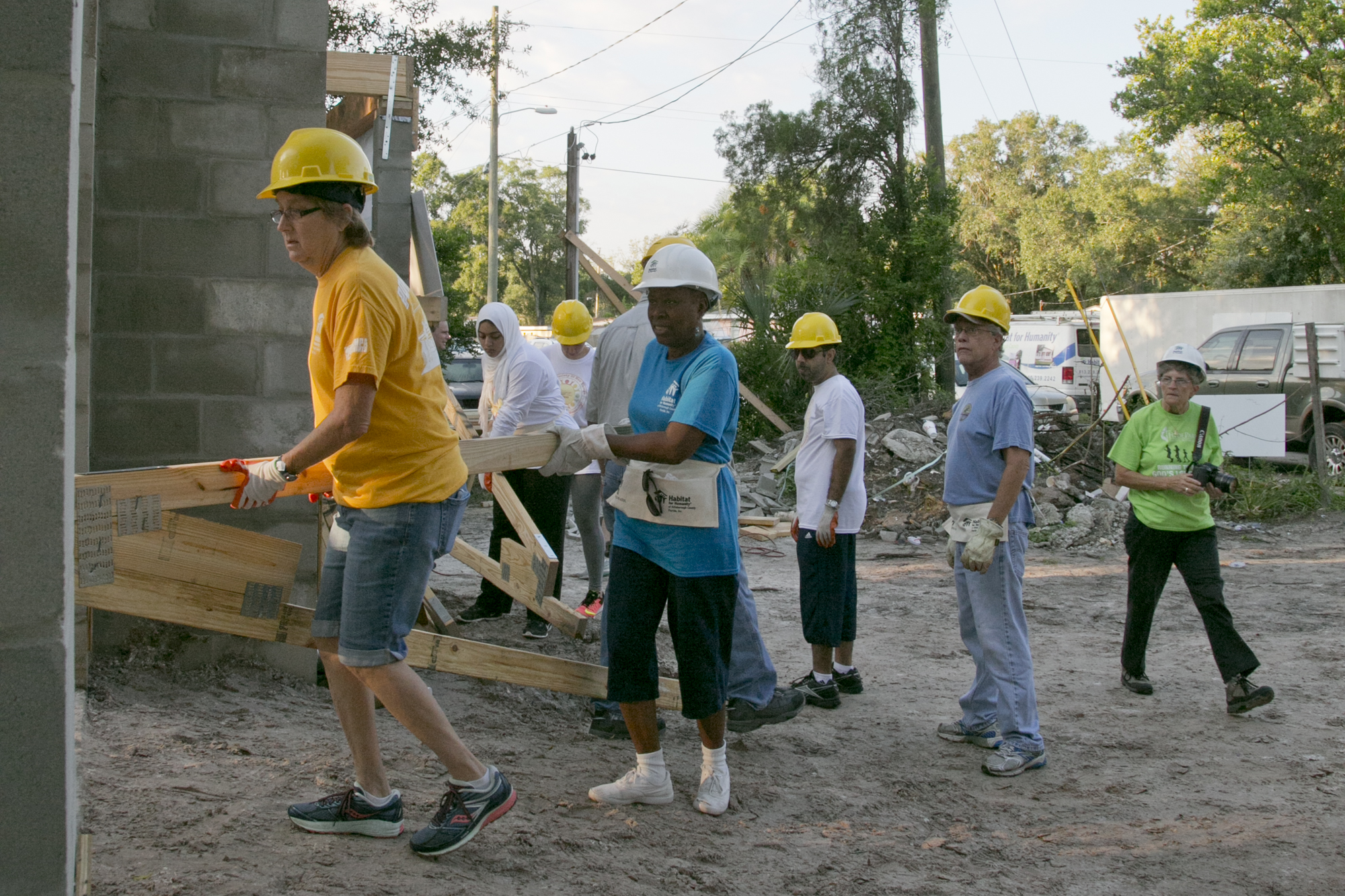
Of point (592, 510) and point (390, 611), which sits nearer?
point (390, 611)

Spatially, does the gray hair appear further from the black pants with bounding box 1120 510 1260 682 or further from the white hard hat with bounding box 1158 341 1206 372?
the black pants with bounding box 1120 510 1260 682

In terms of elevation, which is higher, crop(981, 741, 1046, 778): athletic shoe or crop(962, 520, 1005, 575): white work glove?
crop(962, 520, 1005, 575): white work glove

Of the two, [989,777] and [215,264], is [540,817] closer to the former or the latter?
[989,777]

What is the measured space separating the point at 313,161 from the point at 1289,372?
1407cm

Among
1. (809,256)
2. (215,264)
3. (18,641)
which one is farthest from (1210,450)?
(809,256)

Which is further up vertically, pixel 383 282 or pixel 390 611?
pixel 383 282

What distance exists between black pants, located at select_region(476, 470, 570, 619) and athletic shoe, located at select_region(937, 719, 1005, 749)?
8.08 feet

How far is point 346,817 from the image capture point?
3.25 metres

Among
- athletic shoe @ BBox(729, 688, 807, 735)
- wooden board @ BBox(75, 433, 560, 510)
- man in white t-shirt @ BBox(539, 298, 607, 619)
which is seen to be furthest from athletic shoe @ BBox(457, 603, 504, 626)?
wooden board @ BBox(75, 433, 560, 510)

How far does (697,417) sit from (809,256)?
618 inches

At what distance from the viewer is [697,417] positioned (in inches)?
135

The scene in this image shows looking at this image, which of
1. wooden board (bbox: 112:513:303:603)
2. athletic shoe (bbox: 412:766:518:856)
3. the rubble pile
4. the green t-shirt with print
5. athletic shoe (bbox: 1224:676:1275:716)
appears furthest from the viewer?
the rubble pile

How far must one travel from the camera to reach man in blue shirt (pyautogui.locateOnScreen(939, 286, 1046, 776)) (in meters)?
4.41

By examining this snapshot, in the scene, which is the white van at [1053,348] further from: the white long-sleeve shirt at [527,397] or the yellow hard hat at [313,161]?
the yellow hard hat at [313,161]
